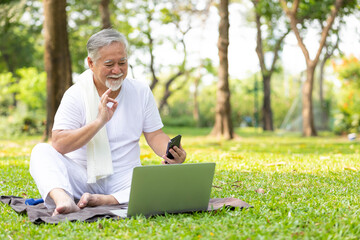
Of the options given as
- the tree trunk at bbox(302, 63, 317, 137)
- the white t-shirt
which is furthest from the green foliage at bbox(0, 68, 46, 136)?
the white t-shirt

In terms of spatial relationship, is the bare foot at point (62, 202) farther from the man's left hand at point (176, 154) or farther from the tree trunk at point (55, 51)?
the tree trunk at point (55, 51)

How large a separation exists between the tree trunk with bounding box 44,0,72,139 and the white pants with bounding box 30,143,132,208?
250 inches

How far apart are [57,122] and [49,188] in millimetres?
511

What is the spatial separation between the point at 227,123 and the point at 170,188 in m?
9.56

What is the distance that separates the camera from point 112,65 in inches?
128

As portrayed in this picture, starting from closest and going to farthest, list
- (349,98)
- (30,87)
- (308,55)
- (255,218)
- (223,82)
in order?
(255,218) → (223,82) → (308,55) → (349,98) → (30,87)

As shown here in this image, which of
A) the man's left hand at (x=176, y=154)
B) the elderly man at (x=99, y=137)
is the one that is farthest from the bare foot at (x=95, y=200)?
the man's left hand at (x=176, y=154)

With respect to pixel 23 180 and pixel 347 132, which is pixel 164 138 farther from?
pixel 347 132

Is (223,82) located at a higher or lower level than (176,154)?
higher

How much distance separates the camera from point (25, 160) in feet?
21.2

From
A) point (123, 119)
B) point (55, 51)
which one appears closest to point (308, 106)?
point (55, 51)

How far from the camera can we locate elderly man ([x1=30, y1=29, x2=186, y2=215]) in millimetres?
3098

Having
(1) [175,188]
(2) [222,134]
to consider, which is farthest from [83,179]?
(2) [222,134]

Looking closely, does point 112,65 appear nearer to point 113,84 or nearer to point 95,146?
point 113,84
